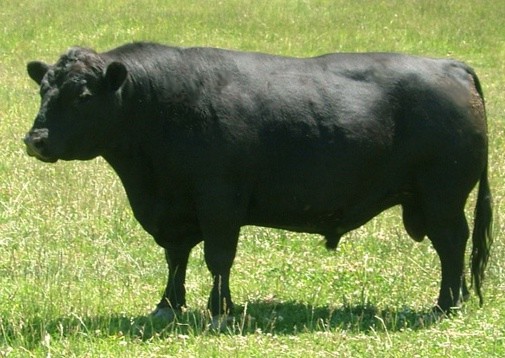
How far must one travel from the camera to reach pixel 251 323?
8.16m

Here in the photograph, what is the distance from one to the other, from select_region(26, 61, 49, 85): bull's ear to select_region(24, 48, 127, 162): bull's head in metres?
0.26

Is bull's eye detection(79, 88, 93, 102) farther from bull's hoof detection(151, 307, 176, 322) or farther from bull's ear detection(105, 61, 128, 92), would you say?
bull's hoof detection(151, 307, 176, 322)

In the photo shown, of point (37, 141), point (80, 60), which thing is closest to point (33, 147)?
point (37, 141)

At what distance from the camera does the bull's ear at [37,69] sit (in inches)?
323

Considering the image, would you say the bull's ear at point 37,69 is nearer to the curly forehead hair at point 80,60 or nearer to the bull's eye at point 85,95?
the curly forehead hair at point 80,60

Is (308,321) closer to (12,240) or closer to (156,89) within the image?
(156,89)

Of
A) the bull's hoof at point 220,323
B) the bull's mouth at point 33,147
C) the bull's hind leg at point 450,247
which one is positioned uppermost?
the bull's mouth at point 33,147

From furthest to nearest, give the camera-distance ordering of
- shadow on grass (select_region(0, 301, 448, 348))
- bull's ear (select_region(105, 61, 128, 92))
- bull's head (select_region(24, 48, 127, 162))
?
bull's ear (select_region(105, 61, 128, 92)) → bull's head (select_region(24, 48, 127, 162)) → shadow on grass (select_region(0, 301, 448, 348))

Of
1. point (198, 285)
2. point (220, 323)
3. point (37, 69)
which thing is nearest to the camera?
point (220, 323)

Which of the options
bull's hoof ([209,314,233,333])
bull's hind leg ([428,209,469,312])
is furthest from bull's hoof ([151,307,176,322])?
bull's hind leg ([428,209,469,312])

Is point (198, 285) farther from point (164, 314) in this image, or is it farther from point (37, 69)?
point (37, 69)

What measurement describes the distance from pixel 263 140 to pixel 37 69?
1.72m

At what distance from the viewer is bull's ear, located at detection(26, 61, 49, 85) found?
8203 mm

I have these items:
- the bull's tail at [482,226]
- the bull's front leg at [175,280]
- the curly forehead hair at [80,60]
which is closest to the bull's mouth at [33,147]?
the curly forehead hair at [80,60]
